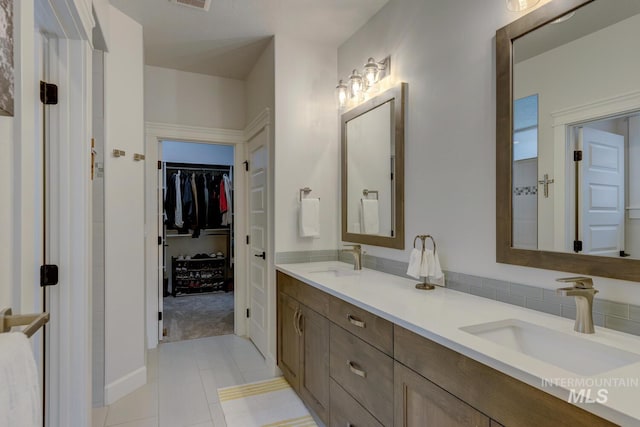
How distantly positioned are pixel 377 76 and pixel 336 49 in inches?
29.9

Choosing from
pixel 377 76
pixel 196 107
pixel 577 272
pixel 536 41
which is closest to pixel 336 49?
pixel 377 76

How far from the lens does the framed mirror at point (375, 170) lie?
90.7 inches

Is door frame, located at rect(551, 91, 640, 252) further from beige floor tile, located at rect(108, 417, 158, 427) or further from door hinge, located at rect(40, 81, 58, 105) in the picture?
beige floor tile, located at rect(108, 417, 158, 427)

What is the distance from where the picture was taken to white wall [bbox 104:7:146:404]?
8.11ft

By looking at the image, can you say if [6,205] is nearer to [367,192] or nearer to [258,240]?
[367,192]

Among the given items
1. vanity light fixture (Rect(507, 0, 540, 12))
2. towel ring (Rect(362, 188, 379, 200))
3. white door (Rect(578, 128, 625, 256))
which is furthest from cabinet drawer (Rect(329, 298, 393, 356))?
vanity light fixture (Rect(507, 0, 540, 12))

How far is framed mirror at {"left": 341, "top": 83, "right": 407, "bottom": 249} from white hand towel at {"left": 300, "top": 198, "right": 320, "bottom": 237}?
0.80ft

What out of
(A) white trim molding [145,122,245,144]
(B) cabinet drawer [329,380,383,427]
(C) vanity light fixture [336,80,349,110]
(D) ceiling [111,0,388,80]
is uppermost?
(D) ceiling [111,0,388,80]

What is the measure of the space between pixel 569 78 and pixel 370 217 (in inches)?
58.7

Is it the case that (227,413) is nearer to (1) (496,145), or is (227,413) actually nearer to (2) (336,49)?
(1) (496,145)

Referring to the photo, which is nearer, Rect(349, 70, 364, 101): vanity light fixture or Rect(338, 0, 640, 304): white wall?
Rect(338, 0, 640, 304): white wall

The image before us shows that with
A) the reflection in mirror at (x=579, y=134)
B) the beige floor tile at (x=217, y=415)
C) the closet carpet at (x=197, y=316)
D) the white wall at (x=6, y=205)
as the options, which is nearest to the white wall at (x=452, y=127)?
the reflection in mirror at (x=579, y=134)

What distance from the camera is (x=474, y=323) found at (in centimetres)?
129

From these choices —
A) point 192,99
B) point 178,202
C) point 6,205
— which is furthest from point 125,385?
point 178,202
